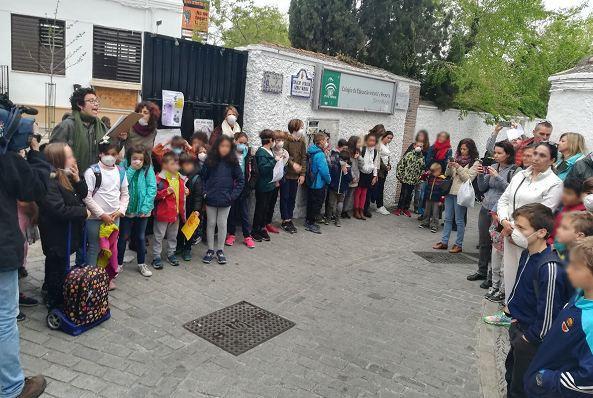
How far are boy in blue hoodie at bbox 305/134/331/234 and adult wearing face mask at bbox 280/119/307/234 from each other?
0.83 feet

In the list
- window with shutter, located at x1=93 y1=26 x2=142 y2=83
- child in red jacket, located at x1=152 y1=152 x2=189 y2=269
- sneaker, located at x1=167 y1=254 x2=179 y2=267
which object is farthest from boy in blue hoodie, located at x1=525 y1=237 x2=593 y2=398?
window with shutter, located at x1=93 y1=26 x2=142 y2=83

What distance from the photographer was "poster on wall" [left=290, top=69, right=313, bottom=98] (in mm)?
8141

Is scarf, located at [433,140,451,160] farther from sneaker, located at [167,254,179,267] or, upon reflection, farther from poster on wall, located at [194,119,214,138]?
sneaker, located at [167,254,179,267]

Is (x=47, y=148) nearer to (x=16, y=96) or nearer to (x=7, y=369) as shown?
(x=7, y=369)

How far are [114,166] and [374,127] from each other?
6.00m

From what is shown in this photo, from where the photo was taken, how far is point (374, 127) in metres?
9.63

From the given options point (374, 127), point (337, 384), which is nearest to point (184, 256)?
point (337, 384)

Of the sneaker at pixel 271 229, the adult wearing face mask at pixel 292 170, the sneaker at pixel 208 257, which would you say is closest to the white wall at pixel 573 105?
the adult wearing face mask at pixel 292 170

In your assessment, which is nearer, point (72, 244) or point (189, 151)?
point (72, 244)

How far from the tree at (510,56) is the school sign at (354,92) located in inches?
137

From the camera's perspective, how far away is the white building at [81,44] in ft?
49.7

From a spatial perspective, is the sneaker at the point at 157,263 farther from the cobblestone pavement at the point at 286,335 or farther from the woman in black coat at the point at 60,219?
the woman in black coat at the point at 60,219

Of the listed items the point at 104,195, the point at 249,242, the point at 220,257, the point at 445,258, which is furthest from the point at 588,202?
the point at 104,195

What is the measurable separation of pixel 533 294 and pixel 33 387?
11.6 ft
